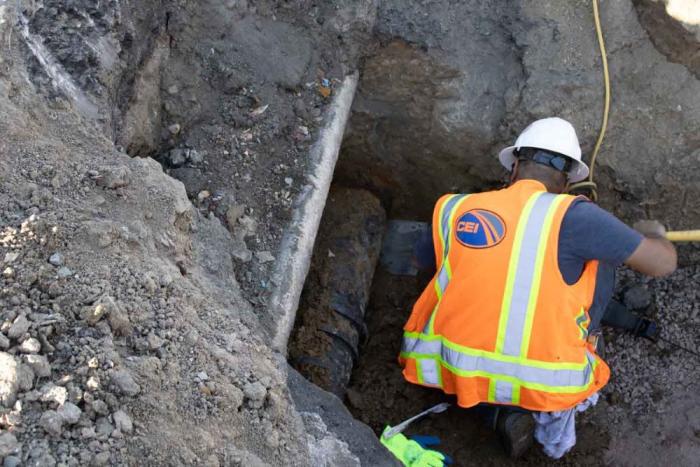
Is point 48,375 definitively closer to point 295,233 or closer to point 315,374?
point 295,233

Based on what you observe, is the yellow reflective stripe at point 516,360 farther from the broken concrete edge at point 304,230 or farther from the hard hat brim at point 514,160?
the hard hat brim at point 514,160

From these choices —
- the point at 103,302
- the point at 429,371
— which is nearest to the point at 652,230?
the point at 429,371

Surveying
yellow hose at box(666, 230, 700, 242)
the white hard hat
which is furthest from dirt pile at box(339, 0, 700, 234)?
yellow hose at box(666, 230, 700, 242)

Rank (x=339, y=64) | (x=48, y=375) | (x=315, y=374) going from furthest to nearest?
(x=339, y=64) < (x=315, y=374) < (x=48, y=375)

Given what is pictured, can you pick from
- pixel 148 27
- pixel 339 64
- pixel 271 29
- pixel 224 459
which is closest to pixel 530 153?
pixel 339 64

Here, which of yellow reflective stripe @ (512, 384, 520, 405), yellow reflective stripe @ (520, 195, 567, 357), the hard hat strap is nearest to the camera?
yellow reflective stripe @ (520, 195, 567, 357)

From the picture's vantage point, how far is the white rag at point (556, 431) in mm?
3225

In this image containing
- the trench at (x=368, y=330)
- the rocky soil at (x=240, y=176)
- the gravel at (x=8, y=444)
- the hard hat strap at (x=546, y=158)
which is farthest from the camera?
the trench at (x=368, y=330)

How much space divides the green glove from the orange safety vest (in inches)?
13.2

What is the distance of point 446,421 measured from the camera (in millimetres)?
3613

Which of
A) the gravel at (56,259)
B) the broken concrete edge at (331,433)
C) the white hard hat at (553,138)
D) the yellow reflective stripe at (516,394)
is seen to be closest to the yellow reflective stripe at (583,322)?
the yellow reflective stripe at (516,394)

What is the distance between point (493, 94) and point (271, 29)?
1239mm

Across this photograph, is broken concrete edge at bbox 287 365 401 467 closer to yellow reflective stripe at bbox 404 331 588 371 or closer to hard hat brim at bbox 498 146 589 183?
yellow reflective stripe at bbox 404 331 588 371

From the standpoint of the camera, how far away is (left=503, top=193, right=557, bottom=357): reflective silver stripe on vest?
2.88 metres
